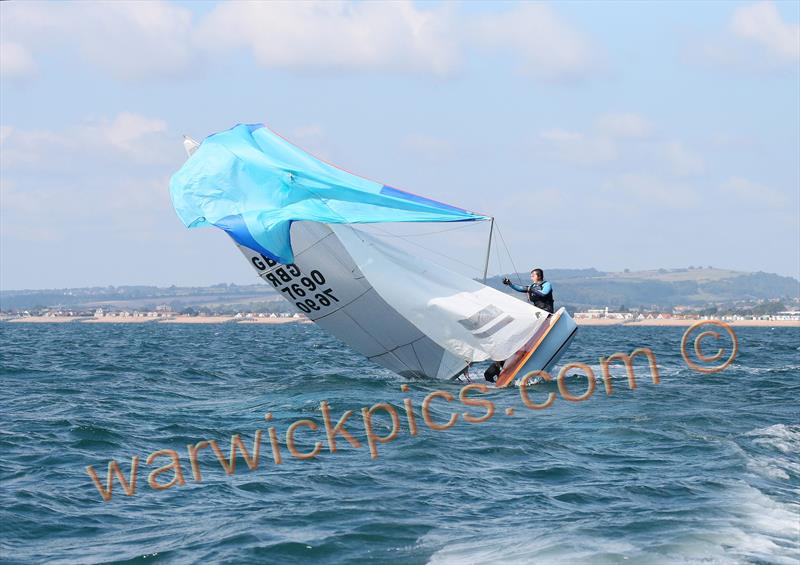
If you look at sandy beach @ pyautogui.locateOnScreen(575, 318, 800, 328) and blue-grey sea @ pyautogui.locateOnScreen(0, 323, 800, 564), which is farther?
sandy beach @ pyautogui.locateOnScreen(575, 318, 800, 328)

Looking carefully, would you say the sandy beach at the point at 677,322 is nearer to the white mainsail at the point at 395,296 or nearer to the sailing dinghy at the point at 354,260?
the sailing dinghy at the point at 354,260

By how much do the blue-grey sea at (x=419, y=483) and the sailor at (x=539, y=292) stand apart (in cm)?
199

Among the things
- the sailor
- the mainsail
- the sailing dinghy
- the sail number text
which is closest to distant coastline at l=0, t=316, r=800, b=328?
the sailor

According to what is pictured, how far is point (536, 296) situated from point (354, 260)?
3556mm

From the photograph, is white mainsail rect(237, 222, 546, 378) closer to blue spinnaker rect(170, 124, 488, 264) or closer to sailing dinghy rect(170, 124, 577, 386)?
sailing dinghy rect(170, 124, 577, 386)

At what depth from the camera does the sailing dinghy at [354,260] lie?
Answer: 1869cm

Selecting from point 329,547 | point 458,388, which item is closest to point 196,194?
point 458,388

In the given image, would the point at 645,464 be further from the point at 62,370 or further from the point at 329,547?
the point at 62,370

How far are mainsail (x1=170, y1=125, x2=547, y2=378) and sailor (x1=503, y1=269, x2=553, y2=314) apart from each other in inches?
28.8

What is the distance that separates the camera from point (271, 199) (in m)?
18.7

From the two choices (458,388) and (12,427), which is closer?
(12,427)

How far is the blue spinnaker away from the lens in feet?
60.4

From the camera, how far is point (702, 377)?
23219 mm

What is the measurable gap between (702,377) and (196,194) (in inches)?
450
